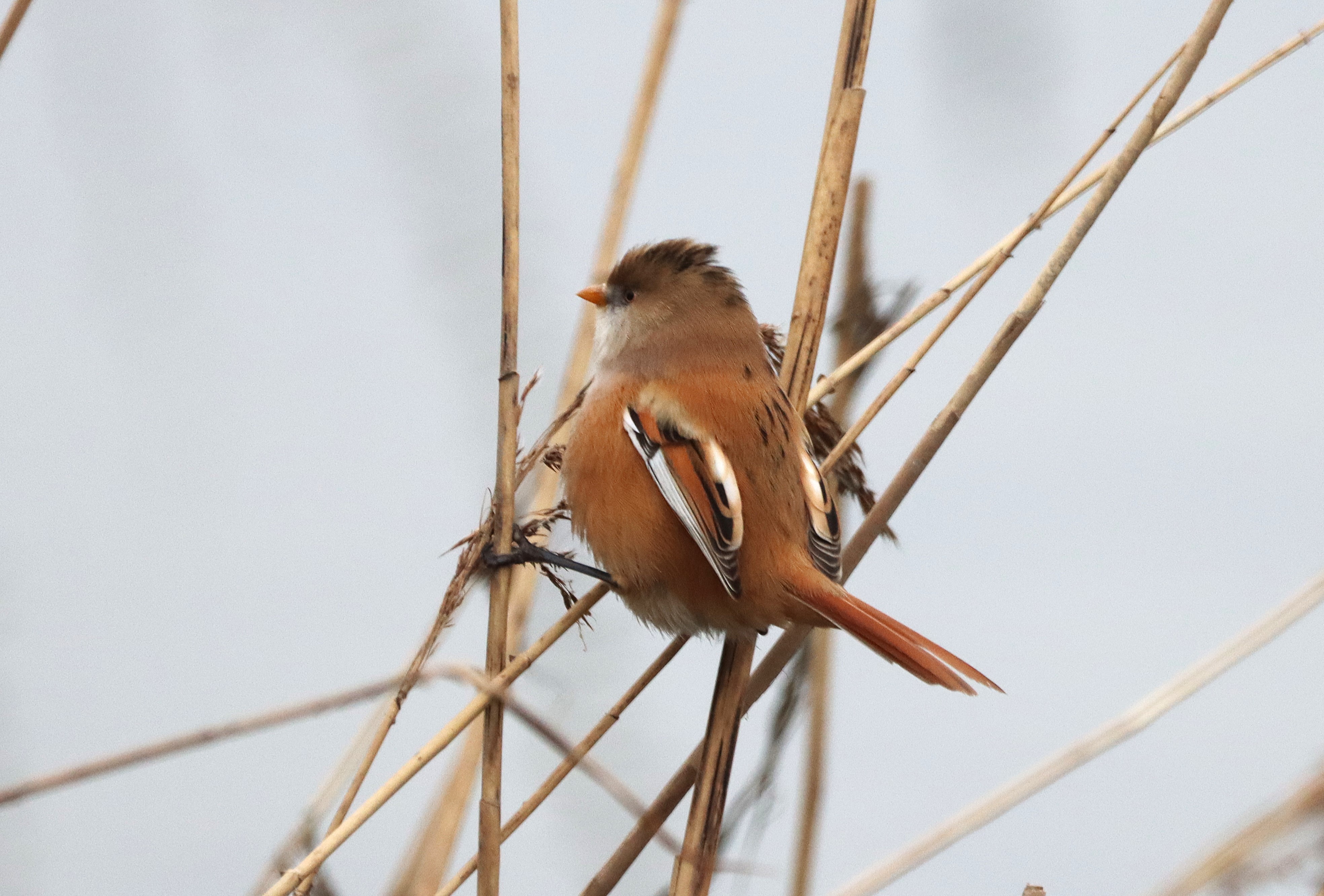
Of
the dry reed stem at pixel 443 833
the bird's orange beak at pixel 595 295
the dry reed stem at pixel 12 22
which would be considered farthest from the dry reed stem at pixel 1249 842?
the dry reed stem at pixel 12 22

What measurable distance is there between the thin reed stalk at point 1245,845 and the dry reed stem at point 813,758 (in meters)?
0.67

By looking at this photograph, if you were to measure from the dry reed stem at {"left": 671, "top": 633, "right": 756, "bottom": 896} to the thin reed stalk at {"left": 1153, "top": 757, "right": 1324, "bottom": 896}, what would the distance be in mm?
564

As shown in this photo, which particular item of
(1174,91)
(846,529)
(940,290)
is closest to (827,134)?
(940,290)

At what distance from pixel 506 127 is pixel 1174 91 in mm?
952

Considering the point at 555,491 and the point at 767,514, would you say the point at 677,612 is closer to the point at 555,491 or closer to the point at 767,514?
the point at 767,514

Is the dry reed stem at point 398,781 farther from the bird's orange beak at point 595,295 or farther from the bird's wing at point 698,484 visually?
the bird's orange beak at point 595,295

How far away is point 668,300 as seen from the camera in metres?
2.32

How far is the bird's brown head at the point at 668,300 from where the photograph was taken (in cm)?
226

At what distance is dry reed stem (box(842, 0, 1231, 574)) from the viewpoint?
1.69 m

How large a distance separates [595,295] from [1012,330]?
0.96 m

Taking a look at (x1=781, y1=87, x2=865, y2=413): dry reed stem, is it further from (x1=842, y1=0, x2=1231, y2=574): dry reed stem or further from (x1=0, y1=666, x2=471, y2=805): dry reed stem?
(x1=0, y1=666, x2=471, y2=805): dry reed stem

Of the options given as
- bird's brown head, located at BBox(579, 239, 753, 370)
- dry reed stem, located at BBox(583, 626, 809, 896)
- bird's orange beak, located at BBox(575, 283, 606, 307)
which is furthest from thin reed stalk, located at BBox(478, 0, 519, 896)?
bird's orange beak, located at BBox(575, 283, 606, 307)

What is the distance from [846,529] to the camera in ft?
7.36

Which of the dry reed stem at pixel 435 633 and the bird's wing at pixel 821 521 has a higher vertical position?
the bird's wing at pixel 821 521
